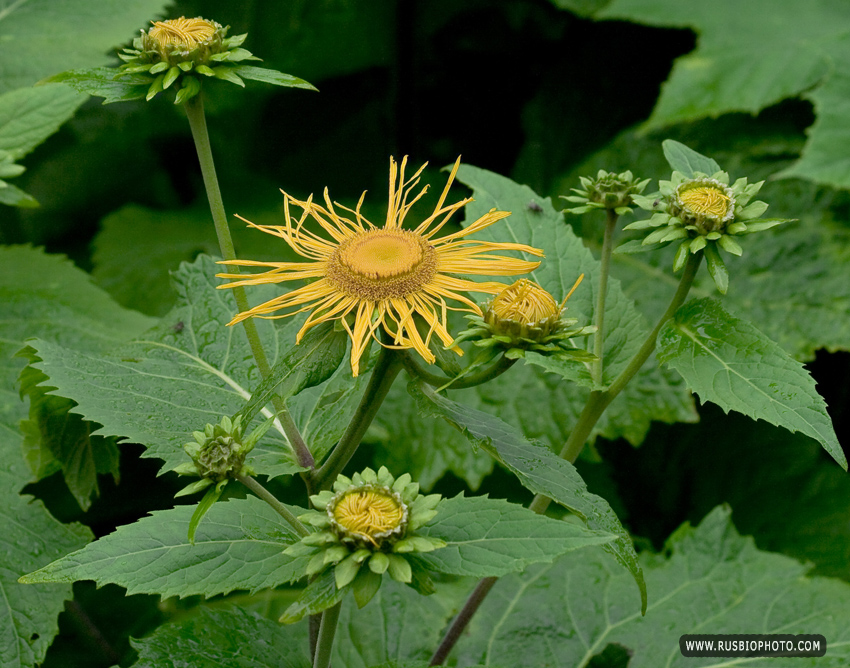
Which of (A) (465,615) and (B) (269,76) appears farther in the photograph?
(A) (465,615)

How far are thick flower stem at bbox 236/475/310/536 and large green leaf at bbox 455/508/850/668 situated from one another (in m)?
0.70

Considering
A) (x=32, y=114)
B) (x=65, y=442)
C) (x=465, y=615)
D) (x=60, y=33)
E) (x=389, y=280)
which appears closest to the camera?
(x=389, y=280)

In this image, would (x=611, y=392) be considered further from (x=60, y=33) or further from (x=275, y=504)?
(x=60, y=33)

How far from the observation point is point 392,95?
294 centimetres

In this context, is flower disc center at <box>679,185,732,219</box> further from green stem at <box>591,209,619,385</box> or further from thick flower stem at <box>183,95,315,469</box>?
thick flower stem at <box>183,95,315,469</box>

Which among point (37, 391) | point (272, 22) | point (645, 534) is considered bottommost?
point (645, 534)

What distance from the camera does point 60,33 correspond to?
2180 mm

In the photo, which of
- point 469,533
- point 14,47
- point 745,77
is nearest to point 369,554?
point 469,533

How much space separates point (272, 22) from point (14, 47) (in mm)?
933

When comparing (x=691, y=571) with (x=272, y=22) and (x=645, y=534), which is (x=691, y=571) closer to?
(x=645, y=534)

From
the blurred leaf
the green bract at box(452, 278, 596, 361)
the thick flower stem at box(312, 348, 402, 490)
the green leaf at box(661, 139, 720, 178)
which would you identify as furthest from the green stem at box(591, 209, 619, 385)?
the blurred leaf

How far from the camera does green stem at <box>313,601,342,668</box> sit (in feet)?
3.33

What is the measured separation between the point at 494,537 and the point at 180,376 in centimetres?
65

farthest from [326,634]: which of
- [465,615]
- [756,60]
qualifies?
[756,60]
